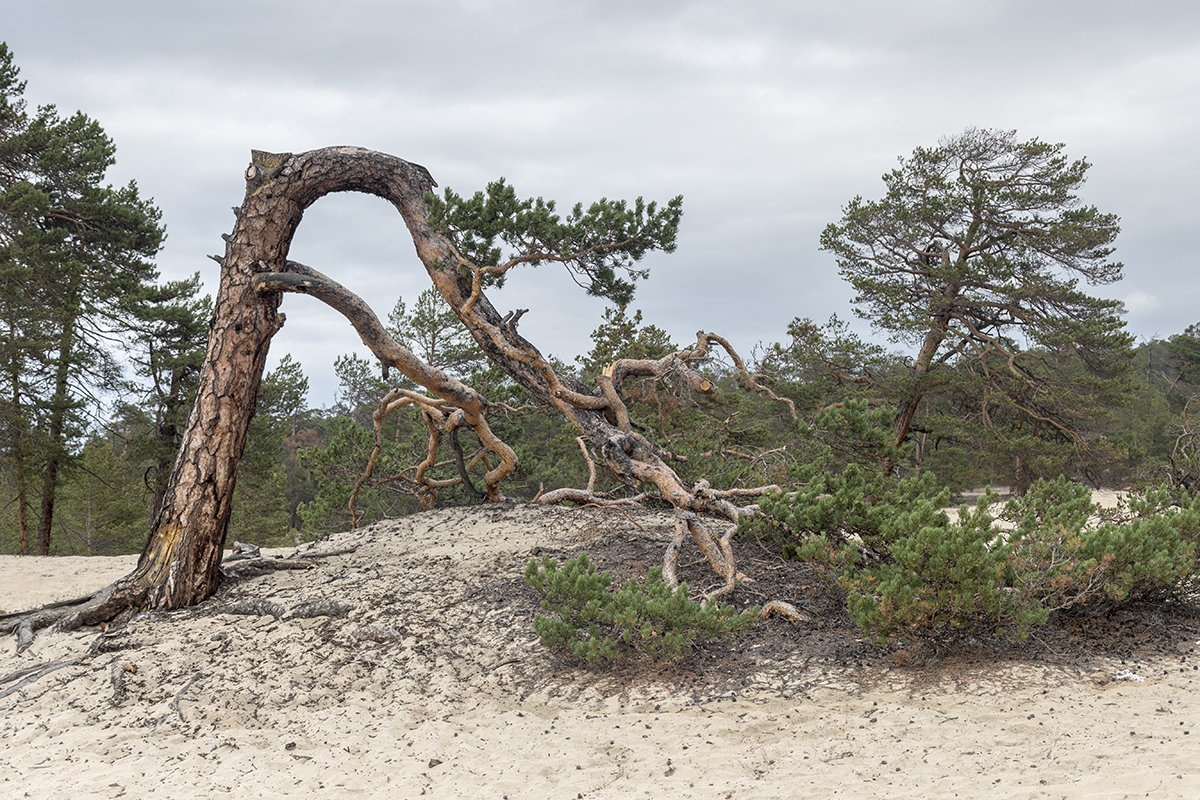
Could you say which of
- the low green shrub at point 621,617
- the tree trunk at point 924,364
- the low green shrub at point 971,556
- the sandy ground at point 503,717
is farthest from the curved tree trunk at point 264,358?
the tree trunk at point 924,364

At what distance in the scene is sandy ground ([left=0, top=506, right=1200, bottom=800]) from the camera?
3.65 m

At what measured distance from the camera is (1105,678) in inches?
179

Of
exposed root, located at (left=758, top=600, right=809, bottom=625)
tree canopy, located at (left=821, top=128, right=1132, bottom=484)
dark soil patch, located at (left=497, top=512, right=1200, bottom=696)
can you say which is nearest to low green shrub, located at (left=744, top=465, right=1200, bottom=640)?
dark soil patch, located at (left=497, top=512, right=1200, bottom=696)

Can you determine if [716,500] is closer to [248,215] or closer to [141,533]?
[248,215]

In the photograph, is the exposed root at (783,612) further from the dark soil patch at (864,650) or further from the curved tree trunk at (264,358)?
the curved tree trunk at (264,358)

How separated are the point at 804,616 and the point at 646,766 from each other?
7.01 feet

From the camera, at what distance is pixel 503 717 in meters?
4.60

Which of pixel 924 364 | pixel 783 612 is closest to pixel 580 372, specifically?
pixel 924 364

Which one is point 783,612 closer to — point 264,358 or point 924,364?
point 264,358

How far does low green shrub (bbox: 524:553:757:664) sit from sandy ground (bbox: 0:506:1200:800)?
0.84 feet

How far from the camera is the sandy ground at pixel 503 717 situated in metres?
3.65

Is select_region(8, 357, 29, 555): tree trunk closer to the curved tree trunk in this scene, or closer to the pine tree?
the pine tree

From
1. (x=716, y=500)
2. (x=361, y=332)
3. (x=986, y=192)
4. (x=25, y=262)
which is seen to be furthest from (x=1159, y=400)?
(x=25, y=262)

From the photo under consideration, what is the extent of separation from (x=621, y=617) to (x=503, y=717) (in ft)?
2.97
